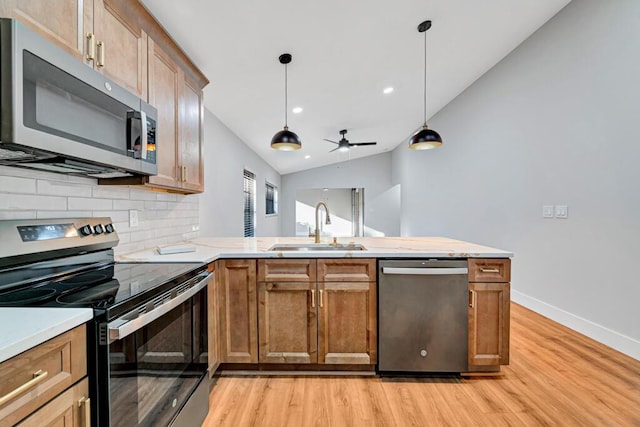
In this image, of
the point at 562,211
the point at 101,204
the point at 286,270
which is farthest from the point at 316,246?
the point at 562,211

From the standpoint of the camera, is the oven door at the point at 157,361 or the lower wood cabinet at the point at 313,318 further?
the lower wood cabinet at the point at 313,318

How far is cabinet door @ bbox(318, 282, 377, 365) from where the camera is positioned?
194cm

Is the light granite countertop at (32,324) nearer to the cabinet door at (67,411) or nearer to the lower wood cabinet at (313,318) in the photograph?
the cabinet door at (67,411)

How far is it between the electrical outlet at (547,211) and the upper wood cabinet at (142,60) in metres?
3.56

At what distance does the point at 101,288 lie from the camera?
1091mm

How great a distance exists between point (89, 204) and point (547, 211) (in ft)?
13.3

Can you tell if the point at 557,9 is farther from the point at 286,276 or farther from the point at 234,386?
the point at 234,386

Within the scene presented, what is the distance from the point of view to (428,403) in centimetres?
172

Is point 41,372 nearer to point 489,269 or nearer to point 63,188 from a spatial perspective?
point 63,188

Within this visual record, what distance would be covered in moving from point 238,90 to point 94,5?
1.78 m

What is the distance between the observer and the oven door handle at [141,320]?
2.88ft

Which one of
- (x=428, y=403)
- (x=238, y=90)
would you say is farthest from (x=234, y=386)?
(x=238, y=90)

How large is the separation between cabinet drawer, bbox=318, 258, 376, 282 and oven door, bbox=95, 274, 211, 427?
0.75m

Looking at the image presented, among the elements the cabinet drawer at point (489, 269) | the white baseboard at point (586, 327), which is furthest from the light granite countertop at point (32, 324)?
the white baseboard at point (586, 327)
